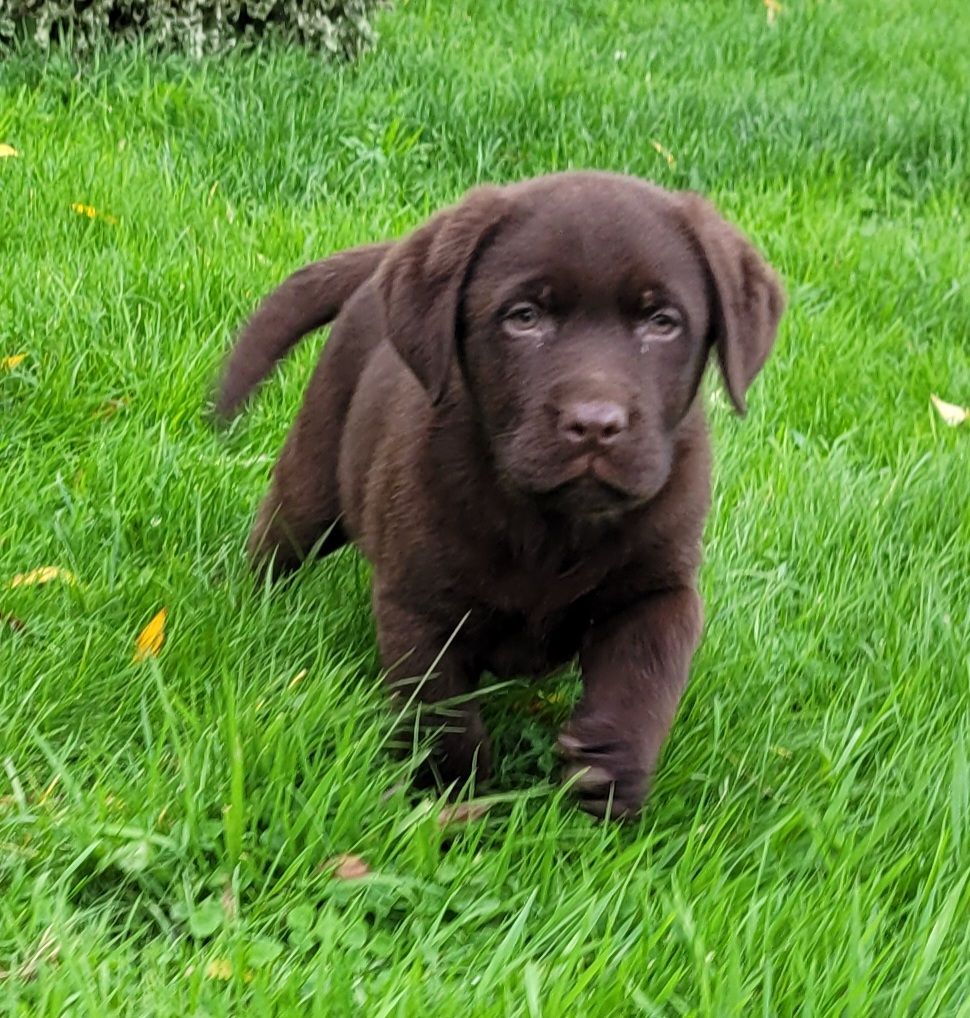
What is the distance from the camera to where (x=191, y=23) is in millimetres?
5711

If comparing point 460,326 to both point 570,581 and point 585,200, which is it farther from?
point 570,581

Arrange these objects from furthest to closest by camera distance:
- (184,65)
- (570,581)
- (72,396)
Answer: (184,65) → (72,396) → (570,581)

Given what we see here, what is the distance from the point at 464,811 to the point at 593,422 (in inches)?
25.1

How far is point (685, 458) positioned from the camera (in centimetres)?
246

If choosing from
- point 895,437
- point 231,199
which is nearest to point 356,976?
point 895,437

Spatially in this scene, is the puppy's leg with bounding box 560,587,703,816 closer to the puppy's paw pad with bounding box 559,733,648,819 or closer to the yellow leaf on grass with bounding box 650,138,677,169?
the puppy's paw pad with bounding box 559,733,648,819

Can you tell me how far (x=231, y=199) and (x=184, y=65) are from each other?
106cm

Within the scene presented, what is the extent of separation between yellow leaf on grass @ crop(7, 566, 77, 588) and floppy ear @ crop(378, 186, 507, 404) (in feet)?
2.48

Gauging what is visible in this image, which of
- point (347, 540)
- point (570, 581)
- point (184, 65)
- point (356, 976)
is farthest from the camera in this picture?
point (184, 65)

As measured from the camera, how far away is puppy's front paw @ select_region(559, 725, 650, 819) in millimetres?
2213

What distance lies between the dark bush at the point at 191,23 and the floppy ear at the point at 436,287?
140 inches

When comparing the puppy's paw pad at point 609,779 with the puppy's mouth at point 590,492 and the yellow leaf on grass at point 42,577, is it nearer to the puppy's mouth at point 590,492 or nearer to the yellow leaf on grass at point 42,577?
the puppy's mouth at point 590,492

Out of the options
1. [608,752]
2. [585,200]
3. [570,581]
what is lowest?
[608,752]

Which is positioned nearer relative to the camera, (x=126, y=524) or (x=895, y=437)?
(x=126, y=524)
